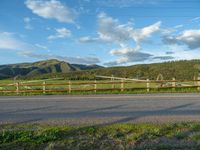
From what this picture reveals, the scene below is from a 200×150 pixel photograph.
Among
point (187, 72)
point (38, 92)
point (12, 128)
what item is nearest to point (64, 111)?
point (12, 128)

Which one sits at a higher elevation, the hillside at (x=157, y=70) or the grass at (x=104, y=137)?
the hillside at (x=157, y=70)

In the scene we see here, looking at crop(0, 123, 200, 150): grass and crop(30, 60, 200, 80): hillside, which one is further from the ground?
crop(30, 60, 200, 80): hillside

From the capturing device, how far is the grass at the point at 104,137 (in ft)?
22.7

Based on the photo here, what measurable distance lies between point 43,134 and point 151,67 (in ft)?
265

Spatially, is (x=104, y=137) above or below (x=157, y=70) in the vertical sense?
below

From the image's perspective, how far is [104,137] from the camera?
25.1ft

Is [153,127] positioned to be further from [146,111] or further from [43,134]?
[146,111]

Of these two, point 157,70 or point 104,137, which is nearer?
point 104,137

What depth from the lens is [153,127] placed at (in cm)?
866

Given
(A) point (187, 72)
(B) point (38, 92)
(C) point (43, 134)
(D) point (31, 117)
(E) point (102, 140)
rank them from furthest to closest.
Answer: (A) point (187, 72) → (B) point (38, 92) → (D) point (31, 117) → (C) point (43, 134) → (E) point (102, 140)

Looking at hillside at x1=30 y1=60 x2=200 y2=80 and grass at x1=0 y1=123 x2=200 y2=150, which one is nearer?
grass at x1=0 y1=123 x2=200 y2=150

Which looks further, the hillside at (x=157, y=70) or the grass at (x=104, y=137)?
the hillside at (x=157, y=70)

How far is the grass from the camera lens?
693 cm

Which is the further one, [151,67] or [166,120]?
[151,67]
